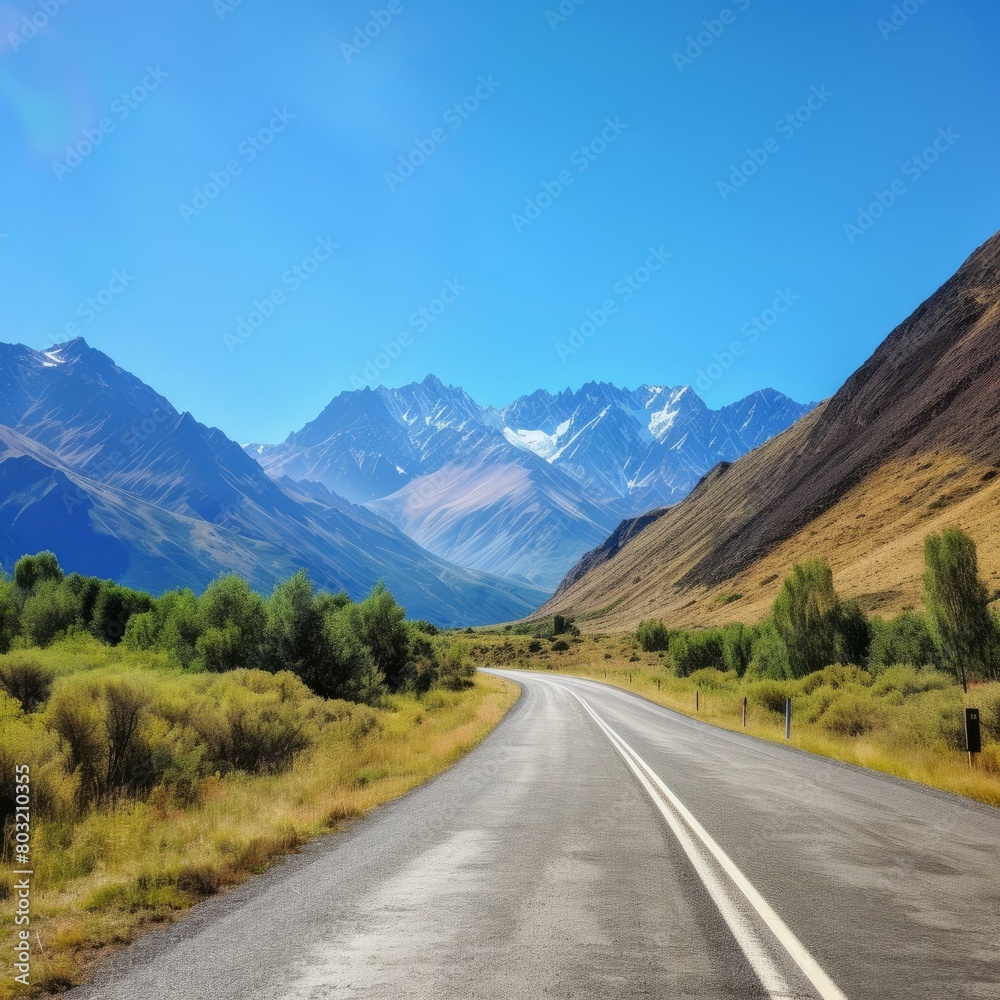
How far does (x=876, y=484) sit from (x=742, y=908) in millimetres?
84761

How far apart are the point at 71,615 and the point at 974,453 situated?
259 ft

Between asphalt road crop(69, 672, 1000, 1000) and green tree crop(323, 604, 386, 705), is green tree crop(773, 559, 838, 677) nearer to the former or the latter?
green tree crop(323, 604, 386, 705)

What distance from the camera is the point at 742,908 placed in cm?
549

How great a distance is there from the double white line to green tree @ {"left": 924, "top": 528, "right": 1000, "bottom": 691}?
62.3ft

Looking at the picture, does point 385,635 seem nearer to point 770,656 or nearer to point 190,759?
point 770,656

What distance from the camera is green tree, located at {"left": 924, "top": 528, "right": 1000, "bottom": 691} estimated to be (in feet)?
77.7

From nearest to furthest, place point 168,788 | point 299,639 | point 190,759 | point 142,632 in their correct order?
point 168,788 < point 190,759 < point 299,639 < point 142,632

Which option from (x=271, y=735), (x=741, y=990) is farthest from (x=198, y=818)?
(x=741, y=990)

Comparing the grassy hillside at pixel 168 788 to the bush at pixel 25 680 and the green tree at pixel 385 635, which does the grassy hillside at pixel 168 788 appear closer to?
the bush at pixel 25 680

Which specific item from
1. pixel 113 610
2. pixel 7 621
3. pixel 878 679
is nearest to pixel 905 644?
pixel 878 679

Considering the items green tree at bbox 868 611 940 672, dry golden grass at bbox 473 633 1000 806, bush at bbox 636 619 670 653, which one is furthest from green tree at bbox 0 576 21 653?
bush at bbox 636 619 670 653

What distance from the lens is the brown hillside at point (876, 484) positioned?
63.8 metres

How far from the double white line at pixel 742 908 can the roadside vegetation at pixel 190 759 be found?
4387mm

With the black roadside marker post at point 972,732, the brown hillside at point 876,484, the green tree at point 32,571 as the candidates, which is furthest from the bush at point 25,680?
the brown hillside at point 876,484
